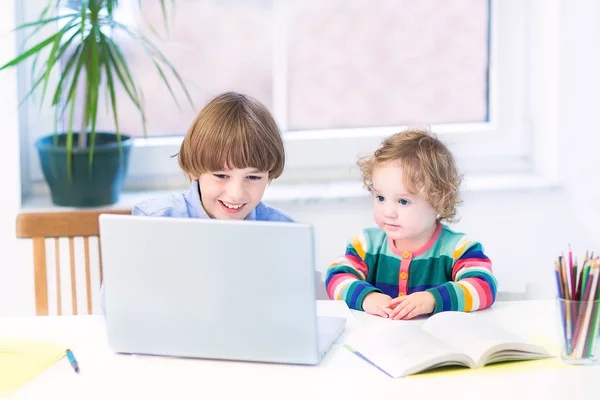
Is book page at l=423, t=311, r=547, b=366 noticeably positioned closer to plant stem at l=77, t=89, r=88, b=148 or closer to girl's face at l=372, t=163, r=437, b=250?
girl's face at l=372, t=163, r=437, b=250

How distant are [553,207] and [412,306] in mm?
1248

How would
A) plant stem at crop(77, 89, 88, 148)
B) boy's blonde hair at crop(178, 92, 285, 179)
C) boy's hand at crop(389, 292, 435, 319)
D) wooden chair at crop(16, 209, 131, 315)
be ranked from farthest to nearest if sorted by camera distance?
plant stem at crop(77, 89, 88, 148)
wooden chair at crop(16, 209, 131, 315)
boy's blonde hair at crop(178, 92, 285, 179)
boy's hand at crop(389, 292, 435, 319)

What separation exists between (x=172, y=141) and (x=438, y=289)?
4.10 feet

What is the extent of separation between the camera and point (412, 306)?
173 centimetres

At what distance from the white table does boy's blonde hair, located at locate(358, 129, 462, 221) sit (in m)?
0.48

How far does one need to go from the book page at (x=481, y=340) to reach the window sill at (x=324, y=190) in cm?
110

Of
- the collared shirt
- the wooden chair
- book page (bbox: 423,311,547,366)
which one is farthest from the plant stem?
book page (bbox: 423,311,547,366)

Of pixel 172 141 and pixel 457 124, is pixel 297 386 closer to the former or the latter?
pixel 172 141

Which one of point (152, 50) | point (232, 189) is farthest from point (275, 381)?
point (152, 50)

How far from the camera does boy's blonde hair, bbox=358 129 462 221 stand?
1900 millimetres

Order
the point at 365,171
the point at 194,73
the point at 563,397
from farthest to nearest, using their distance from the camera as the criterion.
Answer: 1. the point at 194,73
2. the point at 365,171
3. the point at 563,397

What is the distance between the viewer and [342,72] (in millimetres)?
2848

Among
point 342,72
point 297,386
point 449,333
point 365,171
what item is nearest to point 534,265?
point 342,72

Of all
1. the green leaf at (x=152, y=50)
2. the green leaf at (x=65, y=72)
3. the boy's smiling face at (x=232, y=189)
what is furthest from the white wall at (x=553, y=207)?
the boy's smiling face at (x=232, y=189)
